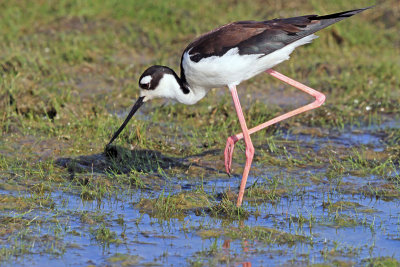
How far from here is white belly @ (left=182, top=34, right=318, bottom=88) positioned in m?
5.28

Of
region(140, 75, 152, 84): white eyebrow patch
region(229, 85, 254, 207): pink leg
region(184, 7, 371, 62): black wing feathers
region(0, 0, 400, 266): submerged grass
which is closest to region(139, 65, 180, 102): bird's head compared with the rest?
region(140, 75, 152, 84): white eyebrow patch

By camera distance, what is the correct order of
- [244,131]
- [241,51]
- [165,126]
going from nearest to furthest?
[241,51]
[244,131]
[165,126]

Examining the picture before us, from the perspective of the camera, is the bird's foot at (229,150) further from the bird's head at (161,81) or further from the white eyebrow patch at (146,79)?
the white eyebrow patch at (146,79)

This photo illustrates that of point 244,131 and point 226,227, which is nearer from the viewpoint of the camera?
point 226,227

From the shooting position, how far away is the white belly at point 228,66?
5.28m

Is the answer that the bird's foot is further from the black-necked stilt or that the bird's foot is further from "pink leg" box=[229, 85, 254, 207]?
"pink leg" box=[229, 85, 254, 207]

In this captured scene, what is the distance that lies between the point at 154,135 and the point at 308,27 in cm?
207

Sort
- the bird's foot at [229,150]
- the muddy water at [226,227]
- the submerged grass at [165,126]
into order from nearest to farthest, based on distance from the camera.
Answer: the muddy water at [226,227] < the submerged grass at [165,126] < the bird's foot at [229,150]

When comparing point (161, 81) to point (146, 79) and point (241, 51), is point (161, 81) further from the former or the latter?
point (241, 51)

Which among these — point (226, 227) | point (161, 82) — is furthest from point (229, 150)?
point (226, 227)

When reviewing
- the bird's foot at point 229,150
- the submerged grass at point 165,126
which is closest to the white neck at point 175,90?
the bird's foot at point 229,150

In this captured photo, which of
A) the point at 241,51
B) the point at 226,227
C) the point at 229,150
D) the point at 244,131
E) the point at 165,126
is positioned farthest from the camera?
the point at 165,126

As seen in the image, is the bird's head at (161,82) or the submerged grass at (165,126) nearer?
the submerged grass at (165,126)

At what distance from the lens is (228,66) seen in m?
5.29
